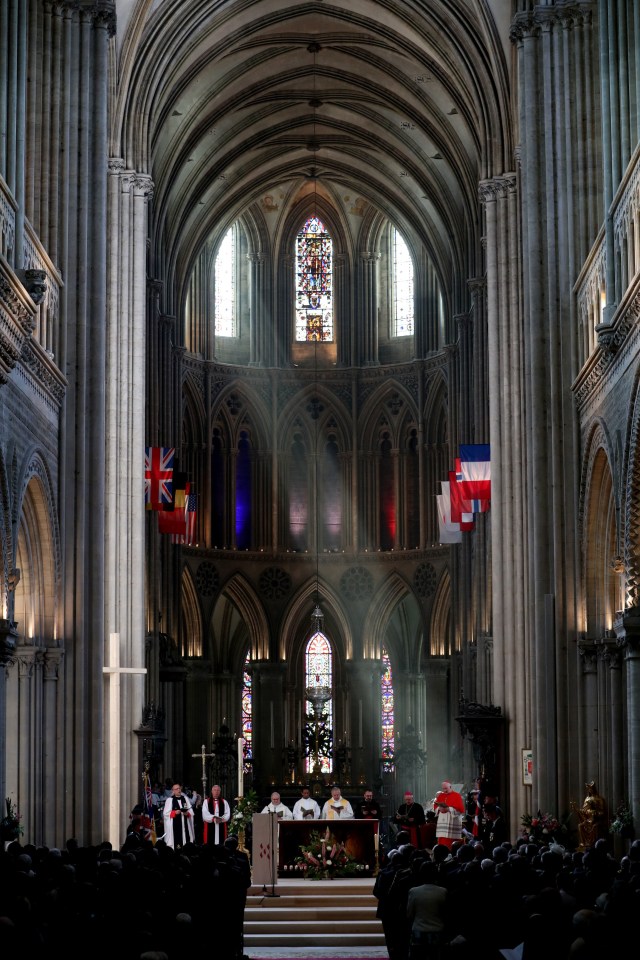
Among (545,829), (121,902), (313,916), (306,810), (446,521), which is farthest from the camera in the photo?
(446,521)

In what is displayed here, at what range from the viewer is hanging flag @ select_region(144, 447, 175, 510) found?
131 ft

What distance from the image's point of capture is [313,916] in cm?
2517

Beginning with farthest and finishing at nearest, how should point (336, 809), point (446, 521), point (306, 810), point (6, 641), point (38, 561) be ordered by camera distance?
point (446, 521), point (336, 809), point (306, 810), point (38, 561), point (6, 641)

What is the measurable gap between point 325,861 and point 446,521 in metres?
16.5

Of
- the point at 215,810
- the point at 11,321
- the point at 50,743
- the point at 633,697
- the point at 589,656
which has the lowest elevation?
the point at 215,810

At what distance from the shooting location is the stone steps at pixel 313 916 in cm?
2384

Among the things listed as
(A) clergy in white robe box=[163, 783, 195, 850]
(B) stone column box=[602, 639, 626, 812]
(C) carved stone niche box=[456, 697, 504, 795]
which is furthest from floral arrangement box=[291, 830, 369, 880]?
(C) carved stone niche box=[456, 697, 504, 795]

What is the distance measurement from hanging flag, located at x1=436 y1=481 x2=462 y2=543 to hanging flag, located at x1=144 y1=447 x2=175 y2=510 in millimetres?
7545

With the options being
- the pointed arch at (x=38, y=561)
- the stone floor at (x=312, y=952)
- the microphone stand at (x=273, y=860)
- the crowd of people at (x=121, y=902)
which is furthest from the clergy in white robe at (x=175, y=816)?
the crowd of people at (x=121, y=902)

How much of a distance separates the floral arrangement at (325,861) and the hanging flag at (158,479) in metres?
12.9

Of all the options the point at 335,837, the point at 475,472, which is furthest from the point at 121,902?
the point at 475,472

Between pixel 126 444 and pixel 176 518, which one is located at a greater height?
pixel 126 444

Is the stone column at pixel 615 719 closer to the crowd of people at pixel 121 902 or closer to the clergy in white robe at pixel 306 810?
the clergy in white robe at pixel 306 810

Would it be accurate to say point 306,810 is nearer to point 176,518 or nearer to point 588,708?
point 588,708
